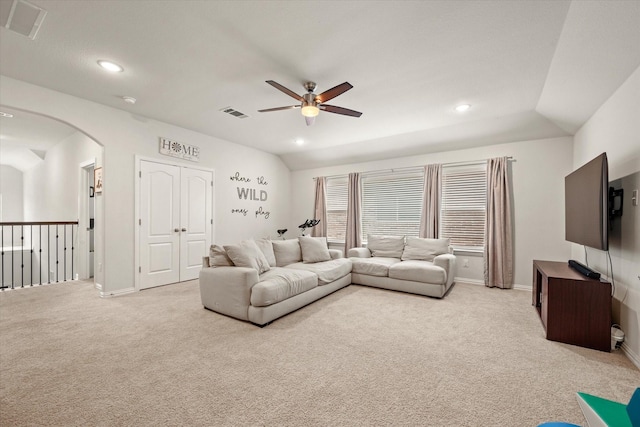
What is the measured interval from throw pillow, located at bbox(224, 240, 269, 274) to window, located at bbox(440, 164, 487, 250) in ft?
11.8

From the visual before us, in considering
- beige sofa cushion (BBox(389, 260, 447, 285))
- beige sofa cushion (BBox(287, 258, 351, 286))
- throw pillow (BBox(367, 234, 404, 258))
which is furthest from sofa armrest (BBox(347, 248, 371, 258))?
beige sofa cushion (BBox(389, 260, 447, 285))

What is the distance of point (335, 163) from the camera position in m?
6.65

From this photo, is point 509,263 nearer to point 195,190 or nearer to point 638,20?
point 638,20

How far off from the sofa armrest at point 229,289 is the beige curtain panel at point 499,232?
4.00m

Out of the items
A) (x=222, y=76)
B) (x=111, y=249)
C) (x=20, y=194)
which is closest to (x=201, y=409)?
(x=222, y=76)

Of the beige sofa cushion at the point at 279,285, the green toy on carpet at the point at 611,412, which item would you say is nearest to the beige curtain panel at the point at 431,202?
the beige sofa cushion at the point at 279,285

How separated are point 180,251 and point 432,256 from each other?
447 cm

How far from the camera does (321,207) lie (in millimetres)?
6832

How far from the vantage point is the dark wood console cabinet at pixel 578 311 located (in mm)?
2451

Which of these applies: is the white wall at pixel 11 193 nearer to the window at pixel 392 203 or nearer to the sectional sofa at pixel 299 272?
the sectional sofa at pixel 299 272

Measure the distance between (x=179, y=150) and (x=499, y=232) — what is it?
577 centimetres

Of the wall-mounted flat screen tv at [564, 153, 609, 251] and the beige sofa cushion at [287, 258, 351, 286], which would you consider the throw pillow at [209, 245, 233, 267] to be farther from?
the wall-mounted flat screen tv at [564, 153, 609, 251]

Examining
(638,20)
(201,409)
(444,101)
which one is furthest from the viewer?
(444,101)

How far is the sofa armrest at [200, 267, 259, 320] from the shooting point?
302cm
